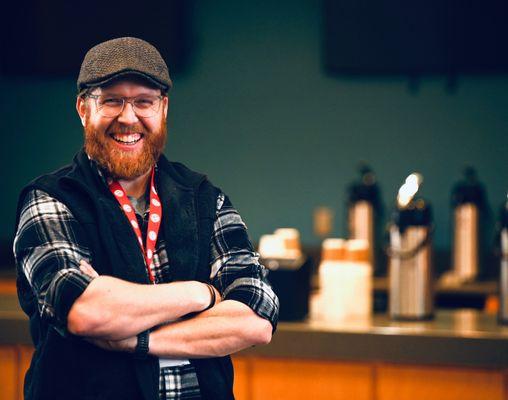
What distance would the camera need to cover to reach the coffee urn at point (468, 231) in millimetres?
4359

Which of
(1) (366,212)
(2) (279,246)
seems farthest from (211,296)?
(1) (366,212)

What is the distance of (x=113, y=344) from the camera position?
1691mm

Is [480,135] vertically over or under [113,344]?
over

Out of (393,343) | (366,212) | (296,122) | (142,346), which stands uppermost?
(296,122)

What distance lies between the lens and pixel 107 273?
176 cm

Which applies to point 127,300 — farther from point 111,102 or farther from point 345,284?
point 345,284

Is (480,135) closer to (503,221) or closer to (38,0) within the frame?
(503,221)

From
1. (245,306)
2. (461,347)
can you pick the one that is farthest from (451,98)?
(245,306)

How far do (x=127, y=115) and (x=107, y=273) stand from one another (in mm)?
325

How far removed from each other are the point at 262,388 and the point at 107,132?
4.21 ft

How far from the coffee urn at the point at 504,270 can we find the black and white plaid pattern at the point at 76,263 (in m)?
1.21

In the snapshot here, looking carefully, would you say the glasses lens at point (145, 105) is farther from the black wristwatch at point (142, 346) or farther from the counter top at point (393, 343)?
the counter top at point (393, 343)

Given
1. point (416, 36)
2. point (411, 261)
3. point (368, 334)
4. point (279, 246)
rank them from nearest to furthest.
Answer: point (368, 334)
point (411, 261)
point (279, 246)
point (416, 36)

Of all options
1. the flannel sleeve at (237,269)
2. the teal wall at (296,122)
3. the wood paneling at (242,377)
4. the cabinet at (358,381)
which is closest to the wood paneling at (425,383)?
the cabinet at (358,381)
